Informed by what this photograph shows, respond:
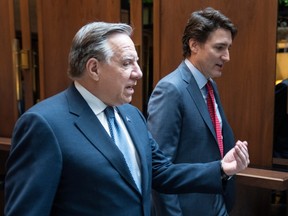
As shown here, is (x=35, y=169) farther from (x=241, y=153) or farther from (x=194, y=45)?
(x=194, y=45)

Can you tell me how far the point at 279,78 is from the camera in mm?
2754

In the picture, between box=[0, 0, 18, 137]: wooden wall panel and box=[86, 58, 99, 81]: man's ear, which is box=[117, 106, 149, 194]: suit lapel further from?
box=[0, 0, 18, 137]: wooden wall panel

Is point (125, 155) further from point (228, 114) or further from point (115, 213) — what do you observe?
point (228, 114)

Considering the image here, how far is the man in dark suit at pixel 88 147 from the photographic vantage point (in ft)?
3.98

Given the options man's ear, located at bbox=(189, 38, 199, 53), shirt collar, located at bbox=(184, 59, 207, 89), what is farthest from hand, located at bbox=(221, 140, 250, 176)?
man's ear, located at bbox=(189, 38, 199, 53)

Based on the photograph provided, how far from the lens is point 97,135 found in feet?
4.31

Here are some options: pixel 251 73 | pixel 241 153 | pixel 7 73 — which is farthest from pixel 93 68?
pixel 7 73

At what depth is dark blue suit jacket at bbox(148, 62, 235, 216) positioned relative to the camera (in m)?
Result: 1.90

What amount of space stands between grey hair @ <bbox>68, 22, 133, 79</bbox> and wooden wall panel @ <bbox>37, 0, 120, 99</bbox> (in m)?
2.24

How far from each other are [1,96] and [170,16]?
6.69ft

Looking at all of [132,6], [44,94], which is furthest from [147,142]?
[44,94]

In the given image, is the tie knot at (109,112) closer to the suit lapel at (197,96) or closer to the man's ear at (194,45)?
the suit lapel at (197,96)

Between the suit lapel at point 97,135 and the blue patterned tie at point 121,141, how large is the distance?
0.06 metres

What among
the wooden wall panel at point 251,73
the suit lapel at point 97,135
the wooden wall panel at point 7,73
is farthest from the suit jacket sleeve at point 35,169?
the wooden wall panel at point 7,73
